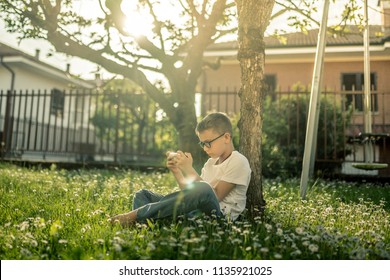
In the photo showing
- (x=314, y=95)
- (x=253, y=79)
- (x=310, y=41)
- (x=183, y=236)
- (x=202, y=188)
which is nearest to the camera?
(x=183, y=236)

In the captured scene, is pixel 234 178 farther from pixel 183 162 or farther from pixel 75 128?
pixel 75 128

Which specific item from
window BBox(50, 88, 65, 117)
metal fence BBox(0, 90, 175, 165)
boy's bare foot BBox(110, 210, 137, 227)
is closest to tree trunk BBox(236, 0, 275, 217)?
boy's bare foot BBox(110, 210, 137, 227)

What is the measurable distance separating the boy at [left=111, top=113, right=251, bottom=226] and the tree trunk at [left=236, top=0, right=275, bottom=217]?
57cm

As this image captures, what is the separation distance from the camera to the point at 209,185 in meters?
2.95

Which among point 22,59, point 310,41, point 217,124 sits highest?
point 310,41

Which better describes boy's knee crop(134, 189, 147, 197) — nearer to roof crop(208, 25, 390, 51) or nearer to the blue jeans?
the blue jeans

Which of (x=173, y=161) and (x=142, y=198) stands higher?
(x=173, y=161)

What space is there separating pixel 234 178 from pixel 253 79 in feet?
3.93

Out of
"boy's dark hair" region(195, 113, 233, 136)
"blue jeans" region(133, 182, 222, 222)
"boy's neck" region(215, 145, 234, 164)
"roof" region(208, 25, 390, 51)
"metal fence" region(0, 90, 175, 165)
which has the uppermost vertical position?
"roof" region(208, 25, 390, 51)

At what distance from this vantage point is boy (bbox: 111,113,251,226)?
2977mm

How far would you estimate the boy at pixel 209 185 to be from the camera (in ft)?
9.77

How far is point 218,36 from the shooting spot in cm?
885

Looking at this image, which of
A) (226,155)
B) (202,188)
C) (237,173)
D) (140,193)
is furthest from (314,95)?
(140,193)
